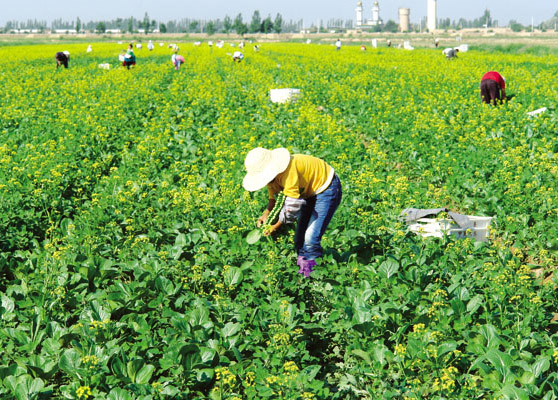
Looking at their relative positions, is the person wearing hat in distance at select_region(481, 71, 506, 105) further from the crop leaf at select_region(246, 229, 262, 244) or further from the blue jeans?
the crop leaf at select_region(246, 229, 262, 244)

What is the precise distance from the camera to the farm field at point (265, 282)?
405cm

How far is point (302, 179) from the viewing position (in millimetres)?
5508

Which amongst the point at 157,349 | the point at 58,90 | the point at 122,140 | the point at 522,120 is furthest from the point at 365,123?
the point at 58,90

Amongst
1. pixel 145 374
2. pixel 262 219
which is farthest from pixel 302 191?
pixel 145 374

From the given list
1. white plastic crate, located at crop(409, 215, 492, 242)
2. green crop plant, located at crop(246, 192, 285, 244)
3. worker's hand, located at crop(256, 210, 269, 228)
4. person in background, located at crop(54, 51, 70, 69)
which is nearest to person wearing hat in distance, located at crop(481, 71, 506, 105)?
white plastic crate, located at crop(409, 215, 492, 242)

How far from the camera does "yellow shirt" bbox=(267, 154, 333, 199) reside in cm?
526

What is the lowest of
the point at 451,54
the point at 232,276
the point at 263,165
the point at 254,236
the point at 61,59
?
the point at 232,276

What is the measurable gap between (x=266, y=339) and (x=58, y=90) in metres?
18.2

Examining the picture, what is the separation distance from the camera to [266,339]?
181 inches

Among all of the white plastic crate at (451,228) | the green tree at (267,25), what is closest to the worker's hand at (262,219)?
the white plastic crate at (451,228)

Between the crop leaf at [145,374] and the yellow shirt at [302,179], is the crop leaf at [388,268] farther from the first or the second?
the crop leaf at [145,374]

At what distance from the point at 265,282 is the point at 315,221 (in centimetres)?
85

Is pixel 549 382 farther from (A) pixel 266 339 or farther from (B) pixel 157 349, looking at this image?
(B) pixel 157 349

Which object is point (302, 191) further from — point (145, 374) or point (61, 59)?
point (61, 59)
